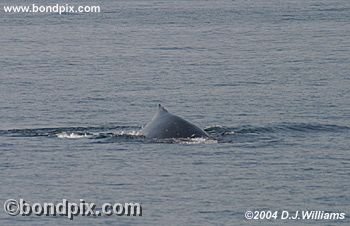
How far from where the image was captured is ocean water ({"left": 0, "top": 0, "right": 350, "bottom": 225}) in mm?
28203

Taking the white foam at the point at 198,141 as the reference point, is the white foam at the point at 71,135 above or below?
above

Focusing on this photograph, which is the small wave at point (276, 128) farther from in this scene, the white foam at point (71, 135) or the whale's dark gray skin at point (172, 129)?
the white foam at point (71, 135)

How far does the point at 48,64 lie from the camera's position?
53.1 m

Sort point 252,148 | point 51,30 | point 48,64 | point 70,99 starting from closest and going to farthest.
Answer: point 252,148 < point 70,99 < point 48,64 < point 51,30

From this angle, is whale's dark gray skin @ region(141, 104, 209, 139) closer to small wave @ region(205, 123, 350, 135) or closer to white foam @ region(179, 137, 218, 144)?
white foam @ region(179, 137, 218, 144)

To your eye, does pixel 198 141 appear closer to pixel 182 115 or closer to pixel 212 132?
pixel 212 132

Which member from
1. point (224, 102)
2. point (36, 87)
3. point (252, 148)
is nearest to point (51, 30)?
point (36, 87)

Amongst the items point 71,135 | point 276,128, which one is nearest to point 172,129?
point 71,135

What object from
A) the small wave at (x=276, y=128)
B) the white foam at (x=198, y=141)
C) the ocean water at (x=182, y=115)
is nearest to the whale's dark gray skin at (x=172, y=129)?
the white foam at (x=198, y=141)

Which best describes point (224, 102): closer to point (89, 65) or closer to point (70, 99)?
point (70, 99)

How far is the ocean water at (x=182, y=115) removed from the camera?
2820 cm

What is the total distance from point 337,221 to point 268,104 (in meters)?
15.3

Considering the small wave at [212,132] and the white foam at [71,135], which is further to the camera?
the white foam at [71,135]

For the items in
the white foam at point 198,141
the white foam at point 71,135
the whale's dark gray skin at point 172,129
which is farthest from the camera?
the white foam at point 71,135
